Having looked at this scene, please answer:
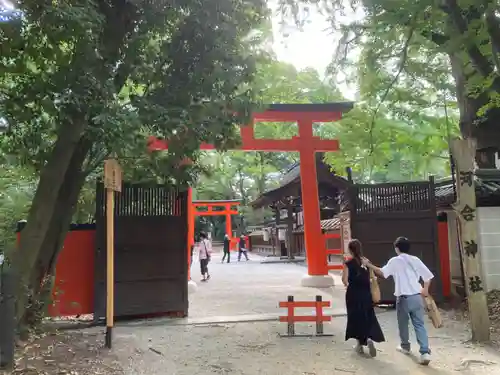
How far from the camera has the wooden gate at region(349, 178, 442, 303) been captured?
31.7ft

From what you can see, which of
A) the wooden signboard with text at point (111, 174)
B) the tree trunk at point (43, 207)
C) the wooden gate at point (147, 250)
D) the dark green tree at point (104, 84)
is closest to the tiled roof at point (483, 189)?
the dark green tree at point (104, 84)

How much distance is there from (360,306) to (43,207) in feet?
14.2

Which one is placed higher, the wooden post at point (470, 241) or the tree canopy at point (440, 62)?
the tree canopy at point (440, 62)

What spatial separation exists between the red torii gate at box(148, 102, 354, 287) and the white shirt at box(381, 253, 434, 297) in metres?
7.27

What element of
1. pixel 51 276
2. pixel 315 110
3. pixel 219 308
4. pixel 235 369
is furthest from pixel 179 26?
pixel 315 110

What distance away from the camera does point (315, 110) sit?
43.4 feet

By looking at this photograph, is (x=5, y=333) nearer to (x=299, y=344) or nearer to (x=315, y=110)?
(x=299, y=344)

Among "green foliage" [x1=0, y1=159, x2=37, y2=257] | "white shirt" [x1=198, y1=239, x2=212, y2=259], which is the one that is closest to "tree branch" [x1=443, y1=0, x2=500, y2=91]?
"green foliage" [x1=0, y1=159, x2=37, y2=257]

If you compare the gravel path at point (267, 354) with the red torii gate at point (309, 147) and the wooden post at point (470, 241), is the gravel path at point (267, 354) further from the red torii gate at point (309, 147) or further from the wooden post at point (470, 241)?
the red torii gate at point (309, 147)

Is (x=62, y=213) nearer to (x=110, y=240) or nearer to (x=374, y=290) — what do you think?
(x=110, y=240)

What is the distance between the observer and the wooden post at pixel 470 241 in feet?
22.1

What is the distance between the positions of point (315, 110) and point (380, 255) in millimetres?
5041

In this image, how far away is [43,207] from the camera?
618 cm

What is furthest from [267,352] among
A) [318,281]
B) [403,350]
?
[318,281]
